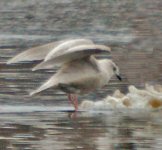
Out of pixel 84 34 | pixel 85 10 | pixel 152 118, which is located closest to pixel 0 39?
pixel 84 34

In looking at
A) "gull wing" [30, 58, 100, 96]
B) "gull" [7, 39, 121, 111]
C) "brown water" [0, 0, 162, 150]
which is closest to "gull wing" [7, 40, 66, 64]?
"gull" [7, 39, 121, 111]

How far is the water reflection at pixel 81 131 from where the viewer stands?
10414mm

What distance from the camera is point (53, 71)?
16.0 metres

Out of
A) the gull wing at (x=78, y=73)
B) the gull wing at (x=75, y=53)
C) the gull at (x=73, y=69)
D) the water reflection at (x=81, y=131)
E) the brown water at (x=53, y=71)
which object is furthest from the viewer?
the gull wing at (x=78, y=73)

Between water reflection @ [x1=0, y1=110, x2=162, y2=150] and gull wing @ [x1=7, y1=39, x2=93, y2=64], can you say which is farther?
gull wing @ [x1=7, y1=39, x2=93, y2=64]

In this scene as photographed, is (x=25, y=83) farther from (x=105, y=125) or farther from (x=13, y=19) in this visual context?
(x=13, y=19)

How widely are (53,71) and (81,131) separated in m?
4.77

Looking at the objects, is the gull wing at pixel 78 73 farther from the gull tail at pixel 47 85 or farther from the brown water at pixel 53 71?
Answer: the brown water at pixel 53 71

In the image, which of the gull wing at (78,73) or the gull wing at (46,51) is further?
the gull wing at (78,73)

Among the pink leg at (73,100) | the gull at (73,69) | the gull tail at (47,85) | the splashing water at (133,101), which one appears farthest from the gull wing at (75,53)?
the splashing water at (133,101)

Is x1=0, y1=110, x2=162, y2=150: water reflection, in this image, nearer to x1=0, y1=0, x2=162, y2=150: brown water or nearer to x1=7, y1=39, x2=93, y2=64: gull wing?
x1=0, y1=0, x2=162, y2=150: brown water

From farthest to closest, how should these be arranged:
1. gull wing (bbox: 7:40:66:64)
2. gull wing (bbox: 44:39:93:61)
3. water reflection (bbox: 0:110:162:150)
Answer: gull wing (bbox: 7:40:66:64) < gull wing (bbox: 44:39:93:61) < water reflection (bbox: 0:110:162:150)

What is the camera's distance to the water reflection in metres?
10.4

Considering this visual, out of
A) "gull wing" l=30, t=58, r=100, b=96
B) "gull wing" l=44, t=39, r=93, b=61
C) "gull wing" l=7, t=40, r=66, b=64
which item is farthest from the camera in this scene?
"gull wing" l=30, t=58, r=100, b=96
